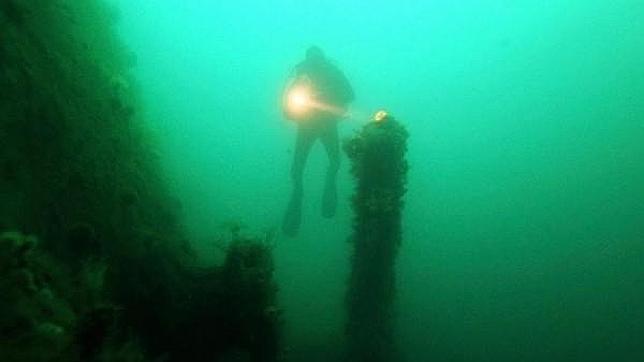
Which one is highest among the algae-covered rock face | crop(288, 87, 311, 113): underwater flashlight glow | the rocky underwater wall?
crop(288, 87, 311, 113): underwater flashlight glow

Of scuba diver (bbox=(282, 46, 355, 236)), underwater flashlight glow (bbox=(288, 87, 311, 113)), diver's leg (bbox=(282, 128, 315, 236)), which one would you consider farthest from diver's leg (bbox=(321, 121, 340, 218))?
underwater flashlight glow (bbox=(288, 87, 311, 113))

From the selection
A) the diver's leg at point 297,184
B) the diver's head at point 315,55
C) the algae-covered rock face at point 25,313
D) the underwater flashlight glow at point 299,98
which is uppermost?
the diver's head at point 315,55

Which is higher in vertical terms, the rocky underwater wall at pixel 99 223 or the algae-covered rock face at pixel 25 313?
the rocky underwater wall at pixel 99 223

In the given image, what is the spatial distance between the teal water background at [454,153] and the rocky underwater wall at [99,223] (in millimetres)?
2511

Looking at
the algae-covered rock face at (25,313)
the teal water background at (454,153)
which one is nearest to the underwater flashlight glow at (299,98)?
the teal water background at (454,153)

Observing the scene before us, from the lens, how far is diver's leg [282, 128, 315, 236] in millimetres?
11883

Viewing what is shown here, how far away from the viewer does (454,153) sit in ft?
129

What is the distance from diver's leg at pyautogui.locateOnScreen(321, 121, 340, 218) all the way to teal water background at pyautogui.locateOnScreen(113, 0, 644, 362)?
2.21 meters

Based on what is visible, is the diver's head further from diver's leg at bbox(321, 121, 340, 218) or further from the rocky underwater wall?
the rocky underwater wall

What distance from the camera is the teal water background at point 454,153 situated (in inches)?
780

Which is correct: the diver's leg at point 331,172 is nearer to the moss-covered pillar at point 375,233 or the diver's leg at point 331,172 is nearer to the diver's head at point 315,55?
the diver's head at point 315,55

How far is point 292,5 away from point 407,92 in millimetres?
17546

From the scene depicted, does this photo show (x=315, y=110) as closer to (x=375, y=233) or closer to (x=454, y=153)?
(x=375, y=233)

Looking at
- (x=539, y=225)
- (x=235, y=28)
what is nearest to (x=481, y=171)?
(x=539, y=225)
